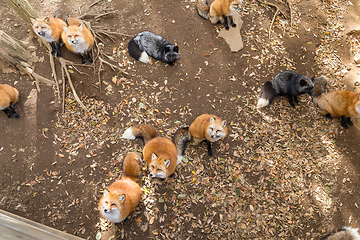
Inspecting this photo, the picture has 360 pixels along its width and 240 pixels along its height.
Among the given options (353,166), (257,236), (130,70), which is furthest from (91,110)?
(353,166)

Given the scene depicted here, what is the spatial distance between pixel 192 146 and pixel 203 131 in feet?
2.29

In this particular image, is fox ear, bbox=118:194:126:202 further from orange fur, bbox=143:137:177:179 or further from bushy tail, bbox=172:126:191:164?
bushy tail, bbox=172:126:191:164

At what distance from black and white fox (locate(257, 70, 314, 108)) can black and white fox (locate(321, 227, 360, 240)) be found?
3531 mm

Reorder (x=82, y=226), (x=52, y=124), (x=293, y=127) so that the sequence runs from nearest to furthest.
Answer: (x=82, y=226), (x=52, y=124), (x=293, y=127)

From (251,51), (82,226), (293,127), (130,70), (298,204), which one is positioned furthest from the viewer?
(251,51)

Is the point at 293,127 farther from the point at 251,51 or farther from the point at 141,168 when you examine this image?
the point at 141,168

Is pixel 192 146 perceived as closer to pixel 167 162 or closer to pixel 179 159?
pixel 179 159

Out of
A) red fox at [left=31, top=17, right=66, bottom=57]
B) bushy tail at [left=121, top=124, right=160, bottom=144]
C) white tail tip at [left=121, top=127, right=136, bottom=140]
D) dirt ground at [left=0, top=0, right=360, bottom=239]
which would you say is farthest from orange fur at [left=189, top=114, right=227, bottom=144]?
red fox at [left=31, top=17, right=66, bottom=57]

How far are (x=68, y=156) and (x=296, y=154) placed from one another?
21.1 ft

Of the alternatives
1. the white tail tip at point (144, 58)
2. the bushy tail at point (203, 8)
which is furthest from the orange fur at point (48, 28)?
the bushy tail at point (203, 8)

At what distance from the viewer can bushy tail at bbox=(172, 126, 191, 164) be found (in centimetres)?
489

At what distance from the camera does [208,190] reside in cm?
472

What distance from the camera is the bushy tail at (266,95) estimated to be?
5645 millimetres

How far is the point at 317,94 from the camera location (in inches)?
235
